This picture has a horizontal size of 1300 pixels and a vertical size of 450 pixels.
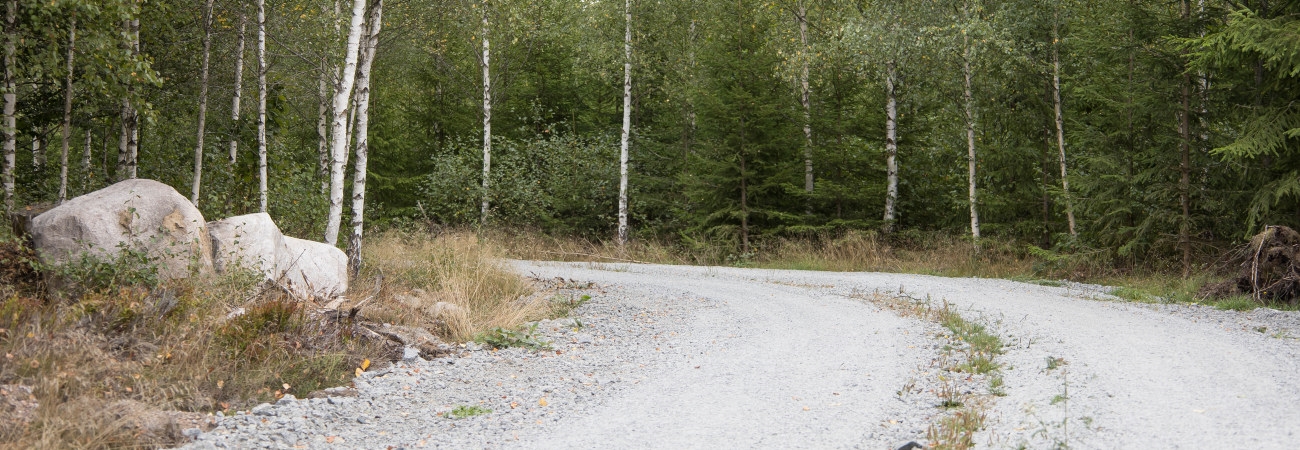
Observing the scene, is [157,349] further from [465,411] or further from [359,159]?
[359,159]

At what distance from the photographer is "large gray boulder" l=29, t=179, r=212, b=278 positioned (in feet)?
26.0

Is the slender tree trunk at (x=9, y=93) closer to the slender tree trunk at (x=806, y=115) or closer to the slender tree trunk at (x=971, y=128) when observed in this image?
the slender tree trunk at (x=806, y=115)

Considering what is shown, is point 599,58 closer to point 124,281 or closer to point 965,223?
point 965,223

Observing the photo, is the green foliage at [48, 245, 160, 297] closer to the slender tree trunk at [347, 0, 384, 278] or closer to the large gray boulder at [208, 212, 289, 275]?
the large gray boulder at [208, 212, 289, 275]

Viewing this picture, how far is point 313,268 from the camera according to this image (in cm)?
1015

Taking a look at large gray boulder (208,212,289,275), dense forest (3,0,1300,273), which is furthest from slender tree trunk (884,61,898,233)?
large gray boulder (208,212,289,275)

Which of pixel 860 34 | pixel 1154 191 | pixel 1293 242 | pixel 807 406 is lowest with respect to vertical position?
pixel 807 406

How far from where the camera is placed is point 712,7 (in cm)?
2439

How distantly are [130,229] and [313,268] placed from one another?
93.0 inches

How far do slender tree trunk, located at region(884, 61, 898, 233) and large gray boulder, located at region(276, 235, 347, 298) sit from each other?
12.8 meters

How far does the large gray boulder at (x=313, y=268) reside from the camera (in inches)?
377

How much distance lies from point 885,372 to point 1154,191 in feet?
32.3

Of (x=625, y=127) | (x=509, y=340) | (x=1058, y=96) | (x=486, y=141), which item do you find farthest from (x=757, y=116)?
(x=509, y=340)

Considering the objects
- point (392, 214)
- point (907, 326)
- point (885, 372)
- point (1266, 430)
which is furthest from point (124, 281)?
point (392, 214)
